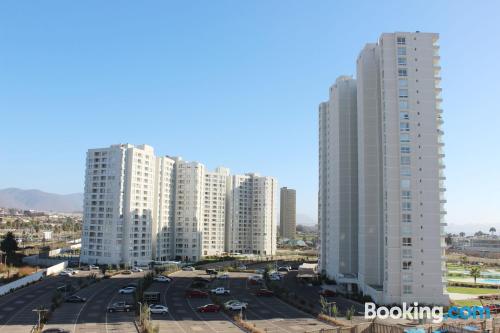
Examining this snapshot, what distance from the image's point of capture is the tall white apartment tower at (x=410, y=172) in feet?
241

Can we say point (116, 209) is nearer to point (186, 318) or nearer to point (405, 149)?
point (186, 318)

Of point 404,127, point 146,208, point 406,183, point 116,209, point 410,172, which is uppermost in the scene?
point 404,127

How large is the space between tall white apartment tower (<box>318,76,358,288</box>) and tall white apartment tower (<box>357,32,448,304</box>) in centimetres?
1663

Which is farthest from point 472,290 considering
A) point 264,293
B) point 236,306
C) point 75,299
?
point 75,299

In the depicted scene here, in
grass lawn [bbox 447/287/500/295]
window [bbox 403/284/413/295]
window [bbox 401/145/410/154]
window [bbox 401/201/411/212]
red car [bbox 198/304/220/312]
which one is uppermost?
window [bbox 401/145/410/154]

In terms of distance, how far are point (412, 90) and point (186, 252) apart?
102614mm

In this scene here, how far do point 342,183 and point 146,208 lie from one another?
6287cm

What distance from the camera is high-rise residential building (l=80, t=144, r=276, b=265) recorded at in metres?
130

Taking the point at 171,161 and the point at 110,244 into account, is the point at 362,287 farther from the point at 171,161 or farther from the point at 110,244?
the point at 171,161

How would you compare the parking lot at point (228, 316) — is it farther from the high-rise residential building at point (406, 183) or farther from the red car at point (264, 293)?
the high-rise residential building at point (406, 183)

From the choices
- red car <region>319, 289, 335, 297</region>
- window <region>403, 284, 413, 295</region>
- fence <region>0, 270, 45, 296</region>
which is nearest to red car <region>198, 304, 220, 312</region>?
red car <region>319, 289, 335, 297</region>

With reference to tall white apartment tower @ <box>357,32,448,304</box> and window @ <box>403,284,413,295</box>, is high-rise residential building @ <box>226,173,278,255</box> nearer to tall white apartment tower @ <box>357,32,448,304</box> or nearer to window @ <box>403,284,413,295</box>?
tall white apartment tower @ <box>357,32,448,304</box>

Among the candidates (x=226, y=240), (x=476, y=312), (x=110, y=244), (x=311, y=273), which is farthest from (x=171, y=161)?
(x=476, y=312)

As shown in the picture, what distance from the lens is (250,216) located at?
19388cm
